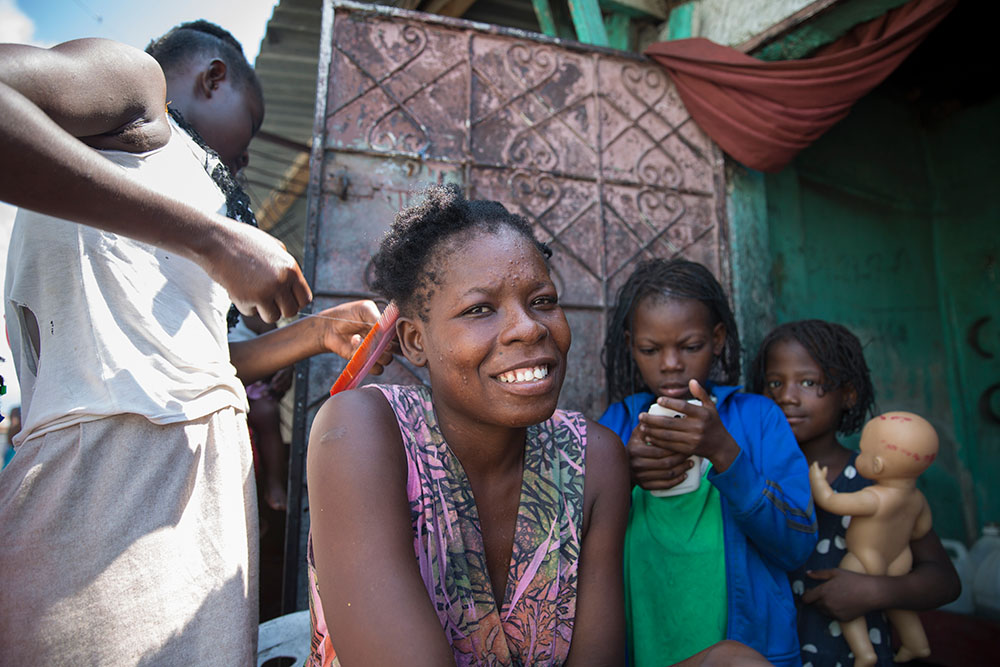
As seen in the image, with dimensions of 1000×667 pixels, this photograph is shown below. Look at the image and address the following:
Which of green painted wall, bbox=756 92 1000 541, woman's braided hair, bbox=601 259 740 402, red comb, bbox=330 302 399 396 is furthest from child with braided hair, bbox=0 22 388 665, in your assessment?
green painted wall, bbox=756 92 1000 541

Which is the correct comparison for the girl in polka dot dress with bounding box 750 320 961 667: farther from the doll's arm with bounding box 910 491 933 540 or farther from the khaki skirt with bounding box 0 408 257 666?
the khaki skirt with bounding box 0 408 257 666

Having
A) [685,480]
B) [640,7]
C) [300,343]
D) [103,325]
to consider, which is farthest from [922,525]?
[640,7]

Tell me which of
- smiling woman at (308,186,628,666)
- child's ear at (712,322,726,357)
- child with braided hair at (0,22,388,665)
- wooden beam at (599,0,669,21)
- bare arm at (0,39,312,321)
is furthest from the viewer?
wooden beam at (599,0,669,21)

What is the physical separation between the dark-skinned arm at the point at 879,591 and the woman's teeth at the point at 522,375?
4.35ft

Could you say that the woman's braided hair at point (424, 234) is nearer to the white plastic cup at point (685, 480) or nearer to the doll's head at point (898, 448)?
the white plastic cup at point (685, 480)

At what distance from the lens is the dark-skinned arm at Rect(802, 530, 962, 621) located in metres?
1.93

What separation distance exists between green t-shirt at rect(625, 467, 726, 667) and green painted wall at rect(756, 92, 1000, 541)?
8.55 feet

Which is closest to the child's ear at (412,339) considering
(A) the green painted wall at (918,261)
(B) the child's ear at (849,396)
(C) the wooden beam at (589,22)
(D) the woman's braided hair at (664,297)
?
(D) the woman's braided hair at (664,297)

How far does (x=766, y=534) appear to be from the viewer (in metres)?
1.78

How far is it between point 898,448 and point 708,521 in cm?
66

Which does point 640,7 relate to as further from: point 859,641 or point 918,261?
point 859,641

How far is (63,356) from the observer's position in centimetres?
130

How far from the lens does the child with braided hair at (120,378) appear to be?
3.60 ft

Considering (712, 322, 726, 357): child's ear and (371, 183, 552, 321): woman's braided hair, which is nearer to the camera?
(371, 183, 552, 321): woman's braided hair
